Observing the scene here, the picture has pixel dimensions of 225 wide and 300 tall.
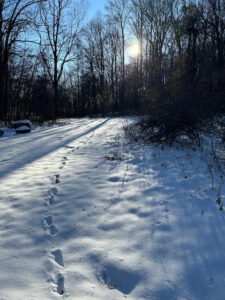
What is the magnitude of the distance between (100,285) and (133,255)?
0.45m

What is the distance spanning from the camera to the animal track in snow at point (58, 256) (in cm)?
194

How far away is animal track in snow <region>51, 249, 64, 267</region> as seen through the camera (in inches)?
76.5

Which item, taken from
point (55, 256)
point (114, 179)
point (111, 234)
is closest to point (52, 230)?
point (55, 256)

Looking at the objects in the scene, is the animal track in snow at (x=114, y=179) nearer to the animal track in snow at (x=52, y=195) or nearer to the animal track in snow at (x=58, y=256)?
the animal track in snow at (x=52, y=195)

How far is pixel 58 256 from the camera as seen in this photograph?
203cm

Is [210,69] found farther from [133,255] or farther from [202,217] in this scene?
[133,255]

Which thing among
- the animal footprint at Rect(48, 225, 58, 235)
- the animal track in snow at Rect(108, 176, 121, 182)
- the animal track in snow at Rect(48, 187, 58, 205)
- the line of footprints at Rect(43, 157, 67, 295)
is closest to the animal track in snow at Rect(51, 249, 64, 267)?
the line of footprints at Rect(43, 157, 67, 295)

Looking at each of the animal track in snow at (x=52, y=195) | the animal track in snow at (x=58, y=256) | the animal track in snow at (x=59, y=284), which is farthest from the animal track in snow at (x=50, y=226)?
the animal track in snow at (x=59, y=284)

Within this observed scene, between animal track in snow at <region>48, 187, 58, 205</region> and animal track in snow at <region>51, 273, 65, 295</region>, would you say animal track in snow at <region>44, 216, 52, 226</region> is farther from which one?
animal track in snow at <region>51, 273, 65, 295</region>

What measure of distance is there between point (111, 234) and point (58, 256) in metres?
0.63

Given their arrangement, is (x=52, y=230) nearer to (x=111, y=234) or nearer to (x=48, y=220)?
(x=48, y=220)

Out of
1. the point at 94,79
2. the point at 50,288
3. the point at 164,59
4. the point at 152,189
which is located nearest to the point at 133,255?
the point at 50,288

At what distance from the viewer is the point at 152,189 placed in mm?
3518

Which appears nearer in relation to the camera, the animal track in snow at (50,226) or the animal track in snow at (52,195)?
the animal track in snow at (50,226)
